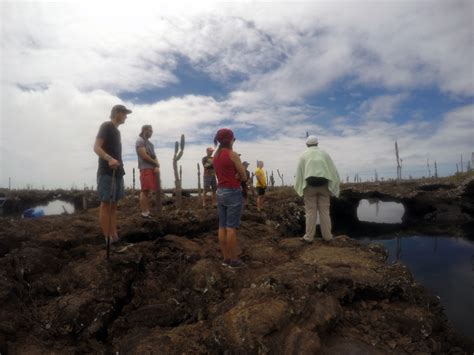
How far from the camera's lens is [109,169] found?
15.5 ft

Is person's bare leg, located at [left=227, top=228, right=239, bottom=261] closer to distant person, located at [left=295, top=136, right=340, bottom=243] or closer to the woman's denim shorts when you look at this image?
the woman's denim shorts

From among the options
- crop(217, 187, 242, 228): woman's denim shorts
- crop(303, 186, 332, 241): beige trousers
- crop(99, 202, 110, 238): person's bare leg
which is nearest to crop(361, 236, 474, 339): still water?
crop(303, 186, 332, 241): beige trousers

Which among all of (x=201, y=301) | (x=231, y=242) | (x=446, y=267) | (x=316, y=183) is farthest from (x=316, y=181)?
(x=446, y=267)

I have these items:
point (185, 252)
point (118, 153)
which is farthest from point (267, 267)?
point (118, 153)

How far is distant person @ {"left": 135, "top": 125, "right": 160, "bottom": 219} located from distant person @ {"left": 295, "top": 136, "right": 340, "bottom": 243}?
2903 millimetres

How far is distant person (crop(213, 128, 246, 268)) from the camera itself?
15.3ft

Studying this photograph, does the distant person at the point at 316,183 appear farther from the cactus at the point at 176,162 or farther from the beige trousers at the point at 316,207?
the cactus at the point at 176,162

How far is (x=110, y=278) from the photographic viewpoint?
14.0ft

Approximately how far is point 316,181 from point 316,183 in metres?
0.05

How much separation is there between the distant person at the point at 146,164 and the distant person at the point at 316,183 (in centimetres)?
290

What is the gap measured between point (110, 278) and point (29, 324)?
38.6 inches

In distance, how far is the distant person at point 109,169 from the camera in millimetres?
4693

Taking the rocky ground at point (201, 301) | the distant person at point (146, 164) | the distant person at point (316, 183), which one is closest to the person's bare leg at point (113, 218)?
the rocky ground at point (201, 301)

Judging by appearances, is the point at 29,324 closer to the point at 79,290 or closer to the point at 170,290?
the point at 79,290
